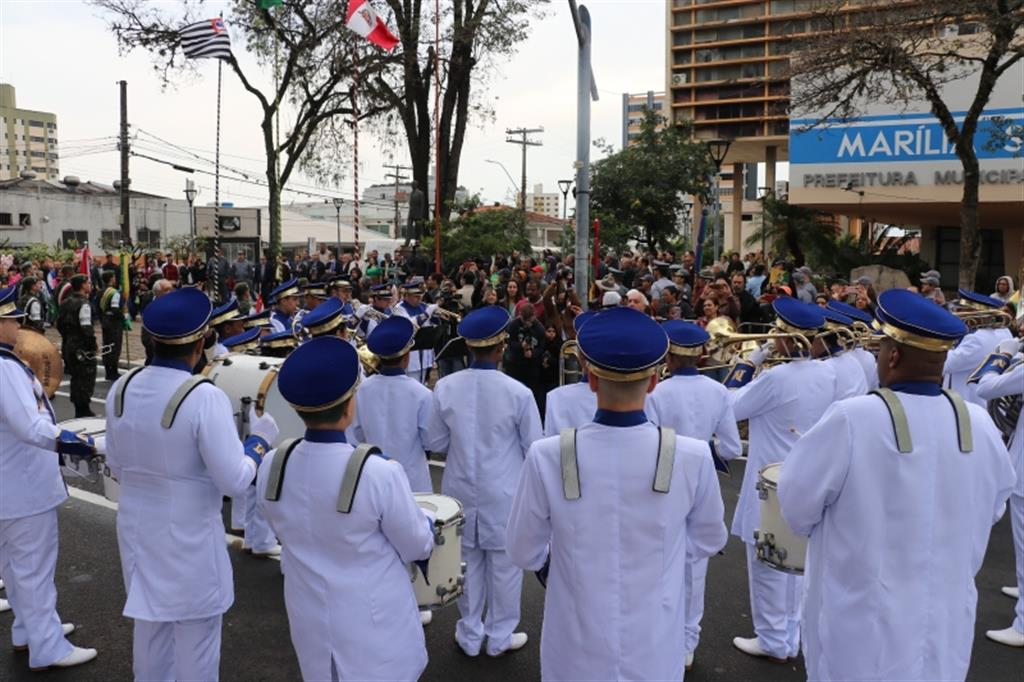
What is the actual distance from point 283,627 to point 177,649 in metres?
1.68

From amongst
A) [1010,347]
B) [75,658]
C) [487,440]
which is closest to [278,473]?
[487,440]

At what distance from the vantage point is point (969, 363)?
307 inches

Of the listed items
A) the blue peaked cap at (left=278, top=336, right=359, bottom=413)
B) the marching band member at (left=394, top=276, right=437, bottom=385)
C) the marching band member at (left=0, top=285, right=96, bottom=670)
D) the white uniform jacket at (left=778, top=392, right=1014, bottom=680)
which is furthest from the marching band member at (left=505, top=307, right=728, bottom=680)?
the marching band member at (left=394, top=276, right=437, bottom=385)

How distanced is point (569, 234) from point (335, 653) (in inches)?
1114

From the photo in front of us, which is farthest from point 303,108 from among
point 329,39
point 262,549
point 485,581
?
point 485,581

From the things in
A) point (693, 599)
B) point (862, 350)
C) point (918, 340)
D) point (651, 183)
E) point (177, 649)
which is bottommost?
point (693, 599)

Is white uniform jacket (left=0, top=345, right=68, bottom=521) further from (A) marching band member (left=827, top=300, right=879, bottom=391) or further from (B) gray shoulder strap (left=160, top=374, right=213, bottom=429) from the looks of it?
(A) marching band member (left=827, top=300, right=879, bottom=391)

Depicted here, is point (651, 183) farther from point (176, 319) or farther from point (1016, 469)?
point (176, 319)

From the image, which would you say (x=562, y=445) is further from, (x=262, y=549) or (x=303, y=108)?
(x=303, y=108)

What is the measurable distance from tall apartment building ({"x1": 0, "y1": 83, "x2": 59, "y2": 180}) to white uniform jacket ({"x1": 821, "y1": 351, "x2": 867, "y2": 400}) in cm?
14122

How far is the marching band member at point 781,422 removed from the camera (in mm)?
5148

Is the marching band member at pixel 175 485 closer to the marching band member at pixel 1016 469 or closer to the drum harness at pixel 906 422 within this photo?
the drum harness at pixel 906 422

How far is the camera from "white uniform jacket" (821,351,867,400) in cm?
550

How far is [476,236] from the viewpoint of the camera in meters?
22.3
